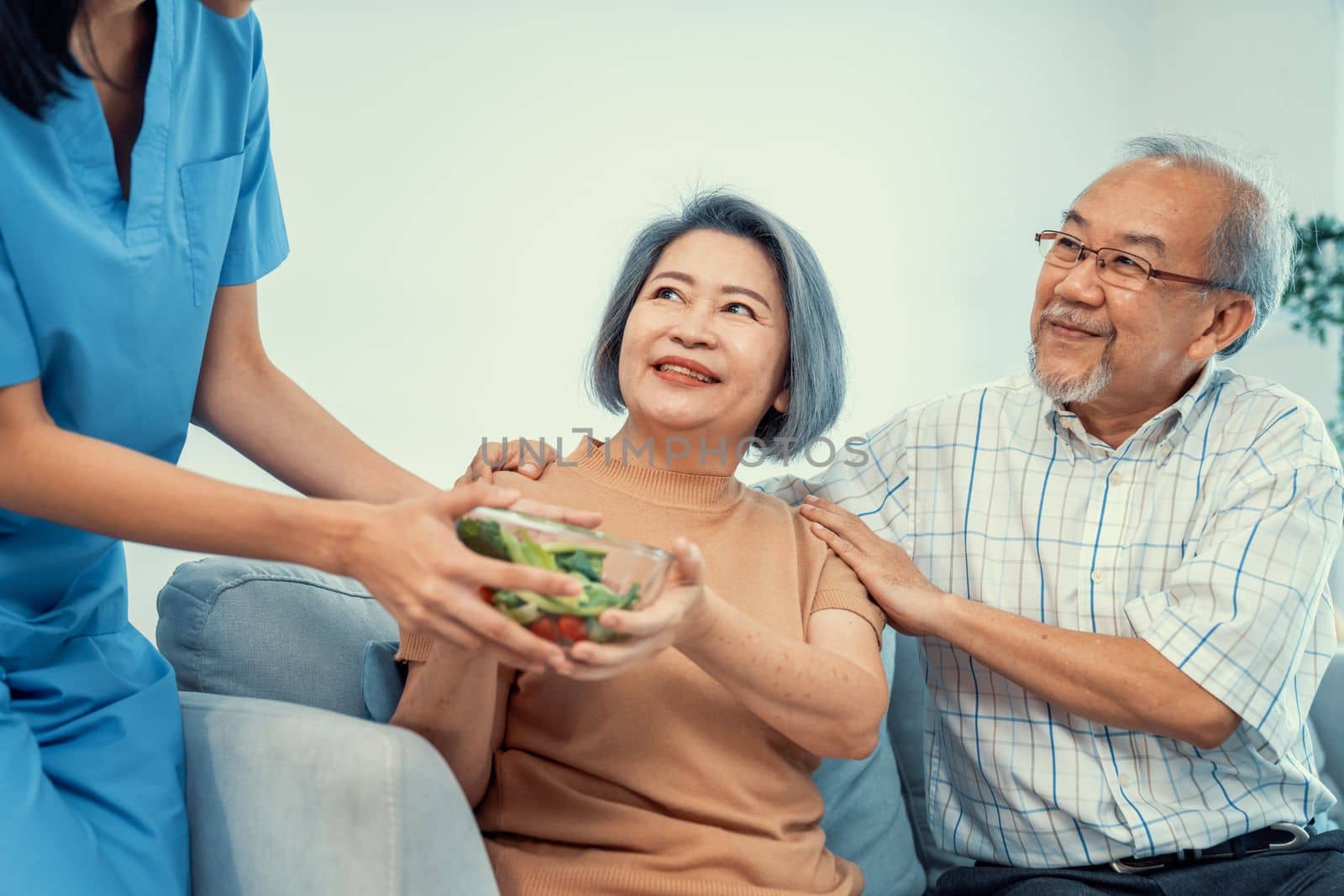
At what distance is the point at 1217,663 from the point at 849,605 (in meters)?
0.50

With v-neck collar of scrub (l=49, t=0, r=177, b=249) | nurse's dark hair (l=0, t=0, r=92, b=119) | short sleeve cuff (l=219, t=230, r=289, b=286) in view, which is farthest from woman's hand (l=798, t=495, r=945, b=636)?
nurse's dark hair (l=0, t=0, r=92, b=119)

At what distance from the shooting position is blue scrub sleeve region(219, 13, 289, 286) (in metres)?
1.42

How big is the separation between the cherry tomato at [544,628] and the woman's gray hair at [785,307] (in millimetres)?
837

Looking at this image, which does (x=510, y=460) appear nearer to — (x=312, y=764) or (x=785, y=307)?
(x=785, y=307)

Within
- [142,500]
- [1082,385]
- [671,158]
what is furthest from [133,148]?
[671,158]

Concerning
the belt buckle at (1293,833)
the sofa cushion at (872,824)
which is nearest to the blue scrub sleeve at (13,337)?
the sofa cushion at (872,824)

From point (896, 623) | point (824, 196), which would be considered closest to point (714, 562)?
point (896, 623)

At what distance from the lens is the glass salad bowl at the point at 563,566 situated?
3.31 ft

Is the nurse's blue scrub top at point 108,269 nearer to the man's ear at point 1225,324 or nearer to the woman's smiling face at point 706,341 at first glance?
the woman's smiling face at point 706,341

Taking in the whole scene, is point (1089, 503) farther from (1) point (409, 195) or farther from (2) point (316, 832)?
(1) point (409, 195)

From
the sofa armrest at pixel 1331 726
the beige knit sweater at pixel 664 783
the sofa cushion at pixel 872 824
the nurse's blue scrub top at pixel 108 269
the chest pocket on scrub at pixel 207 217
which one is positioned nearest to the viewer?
the nurse's blue scrub top at pixel 108 269

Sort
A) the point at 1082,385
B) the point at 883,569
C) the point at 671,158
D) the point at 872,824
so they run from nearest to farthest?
the point at 883,569
the point at 1082,385
the point at 872,824
the point at 671,158

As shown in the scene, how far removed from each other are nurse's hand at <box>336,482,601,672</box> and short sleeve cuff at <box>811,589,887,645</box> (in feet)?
2.01

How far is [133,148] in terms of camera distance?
→ 48.2 inches
